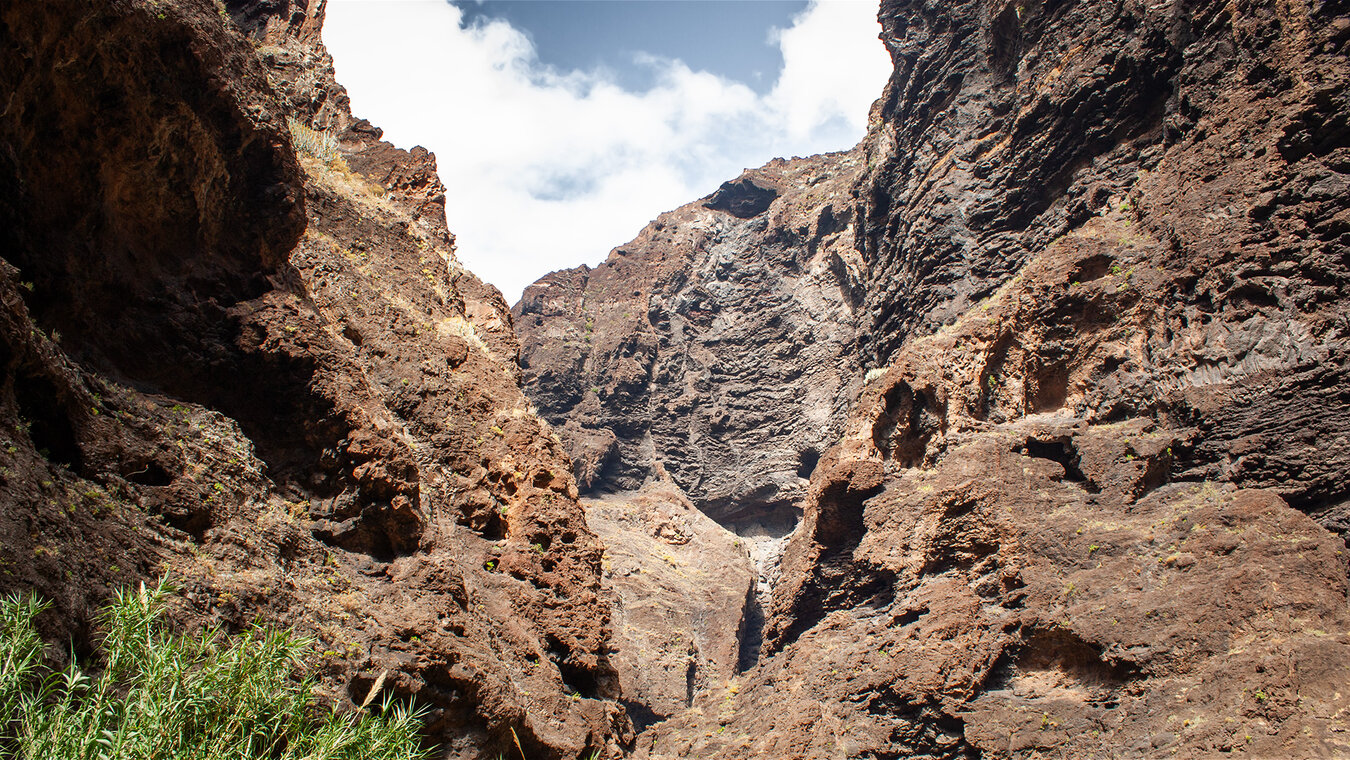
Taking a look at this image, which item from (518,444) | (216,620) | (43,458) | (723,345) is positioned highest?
(723,345)

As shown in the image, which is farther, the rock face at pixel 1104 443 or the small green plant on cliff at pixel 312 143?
the small green plant on cliff at pixel 312 143

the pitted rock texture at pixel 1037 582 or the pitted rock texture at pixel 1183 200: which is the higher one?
the pitted rock texture at pixel 1183 200

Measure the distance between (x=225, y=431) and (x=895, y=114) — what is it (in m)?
31.7

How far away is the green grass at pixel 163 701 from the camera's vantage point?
457 centimetres

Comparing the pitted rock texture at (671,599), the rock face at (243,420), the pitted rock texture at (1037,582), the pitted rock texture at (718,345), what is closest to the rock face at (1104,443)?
the pitted rock texture at (1037,582)

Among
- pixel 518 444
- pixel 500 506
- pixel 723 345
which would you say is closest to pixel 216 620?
pixel 500 506

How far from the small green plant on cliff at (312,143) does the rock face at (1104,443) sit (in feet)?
54.7

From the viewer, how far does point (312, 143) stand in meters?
15.9

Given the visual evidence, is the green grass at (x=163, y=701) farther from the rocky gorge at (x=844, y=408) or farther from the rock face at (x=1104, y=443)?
the rock face at (x=1104, y=443)

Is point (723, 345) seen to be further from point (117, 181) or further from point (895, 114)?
point (117, 181)

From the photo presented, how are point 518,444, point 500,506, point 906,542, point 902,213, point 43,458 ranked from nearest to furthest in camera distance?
point 43,458
point 500,506
point 518,444
point 906,542
point 902,213

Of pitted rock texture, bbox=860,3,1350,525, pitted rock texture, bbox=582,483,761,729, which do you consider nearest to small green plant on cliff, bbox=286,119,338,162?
pitted rock texture, bbox=582,483,761,729

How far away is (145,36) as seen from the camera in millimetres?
8086

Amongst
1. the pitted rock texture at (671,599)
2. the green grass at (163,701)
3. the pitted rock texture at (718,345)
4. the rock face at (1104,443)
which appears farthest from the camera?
the pitted rock texture at (718,345)
